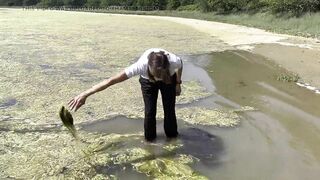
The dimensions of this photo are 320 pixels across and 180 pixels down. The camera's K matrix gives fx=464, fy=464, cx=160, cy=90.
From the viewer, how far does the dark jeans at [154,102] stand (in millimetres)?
7605

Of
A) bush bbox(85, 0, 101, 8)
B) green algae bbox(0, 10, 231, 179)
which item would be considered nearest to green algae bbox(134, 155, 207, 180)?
green algae bbox(0, 10, 231, 179)

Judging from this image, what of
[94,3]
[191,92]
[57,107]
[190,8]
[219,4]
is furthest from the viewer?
[94,3]

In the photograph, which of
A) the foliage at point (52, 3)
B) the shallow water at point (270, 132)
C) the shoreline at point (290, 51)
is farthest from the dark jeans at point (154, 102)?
the foliage at point (52, 3)

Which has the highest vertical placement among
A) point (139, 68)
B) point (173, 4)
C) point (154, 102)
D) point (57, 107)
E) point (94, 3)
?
point (139, 68)

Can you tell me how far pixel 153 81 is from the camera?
24.6ft

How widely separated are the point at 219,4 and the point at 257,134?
63.7 m

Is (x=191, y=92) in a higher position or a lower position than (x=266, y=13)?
lower

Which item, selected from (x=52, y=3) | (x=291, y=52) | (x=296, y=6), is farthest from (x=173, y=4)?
(x=291, y=52)

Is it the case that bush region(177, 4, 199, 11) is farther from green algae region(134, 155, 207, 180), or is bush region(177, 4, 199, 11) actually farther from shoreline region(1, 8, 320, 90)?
green algae region(134, 155, 207, 180)

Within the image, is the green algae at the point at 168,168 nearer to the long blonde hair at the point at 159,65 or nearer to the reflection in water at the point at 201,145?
the reflection in water at the point at 201,145

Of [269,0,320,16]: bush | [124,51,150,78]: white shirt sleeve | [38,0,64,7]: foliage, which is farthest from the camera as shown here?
[38,0,64,7]: foliage

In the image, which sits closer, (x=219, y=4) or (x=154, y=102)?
(x=154, y=102)

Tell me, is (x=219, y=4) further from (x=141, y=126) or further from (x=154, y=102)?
(x=154, y=102)

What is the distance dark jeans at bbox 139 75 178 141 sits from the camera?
7.61m
